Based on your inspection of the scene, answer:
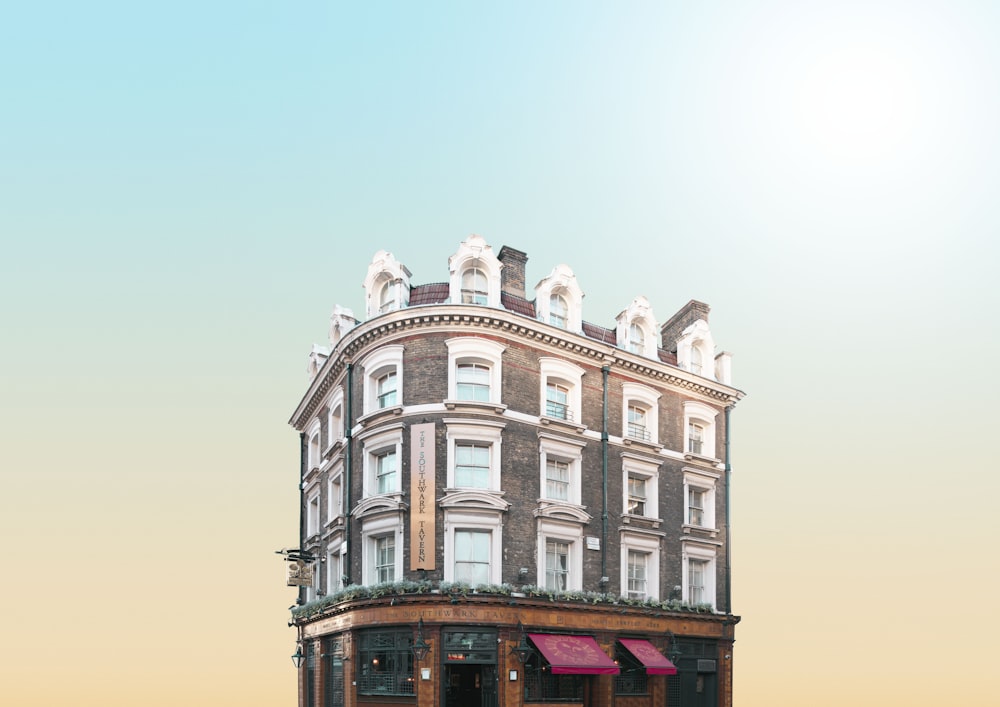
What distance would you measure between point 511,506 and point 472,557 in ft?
8.17

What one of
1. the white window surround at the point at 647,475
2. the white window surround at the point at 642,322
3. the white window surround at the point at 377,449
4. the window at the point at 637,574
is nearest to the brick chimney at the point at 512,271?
the white window surround at the point at 642,322

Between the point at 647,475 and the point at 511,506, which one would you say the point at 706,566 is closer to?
the point at 647,475

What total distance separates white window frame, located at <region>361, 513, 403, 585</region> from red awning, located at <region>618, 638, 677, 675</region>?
34.1 ft

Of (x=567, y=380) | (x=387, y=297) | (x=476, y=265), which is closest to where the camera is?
(x=476, y=265)

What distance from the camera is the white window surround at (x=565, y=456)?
3706 cm

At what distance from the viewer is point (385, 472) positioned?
36625mm

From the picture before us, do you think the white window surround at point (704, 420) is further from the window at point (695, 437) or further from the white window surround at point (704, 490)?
the white window surround at point (704, 490)

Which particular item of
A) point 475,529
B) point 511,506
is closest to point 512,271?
point 511,506

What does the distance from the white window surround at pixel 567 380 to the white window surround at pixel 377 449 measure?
Result: 6.32 m

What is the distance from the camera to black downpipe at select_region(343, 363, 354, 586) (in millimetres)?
38178

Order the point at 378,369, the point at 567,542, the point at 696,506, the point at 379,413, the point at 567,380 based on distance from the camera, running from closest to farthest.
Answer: the point at 379,413
the point at 378,369
the point at 567,542
the point at 567,380
the point at 696,506

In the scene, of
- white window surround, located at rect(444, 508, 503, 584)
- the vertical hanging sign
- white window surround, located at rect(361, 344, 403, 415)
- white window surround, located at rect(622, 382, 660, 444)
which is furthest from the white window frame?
white window surround, located at rect(622, 382, 660, 444)

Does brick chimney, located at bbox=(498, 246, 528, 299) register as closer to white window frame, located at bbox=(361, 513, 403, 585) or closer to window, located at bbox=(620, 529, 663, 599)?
white window frame, located at bbox=(361, 513, 403, 585)

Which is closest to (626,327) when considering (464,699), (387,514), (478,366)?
(478,366)
